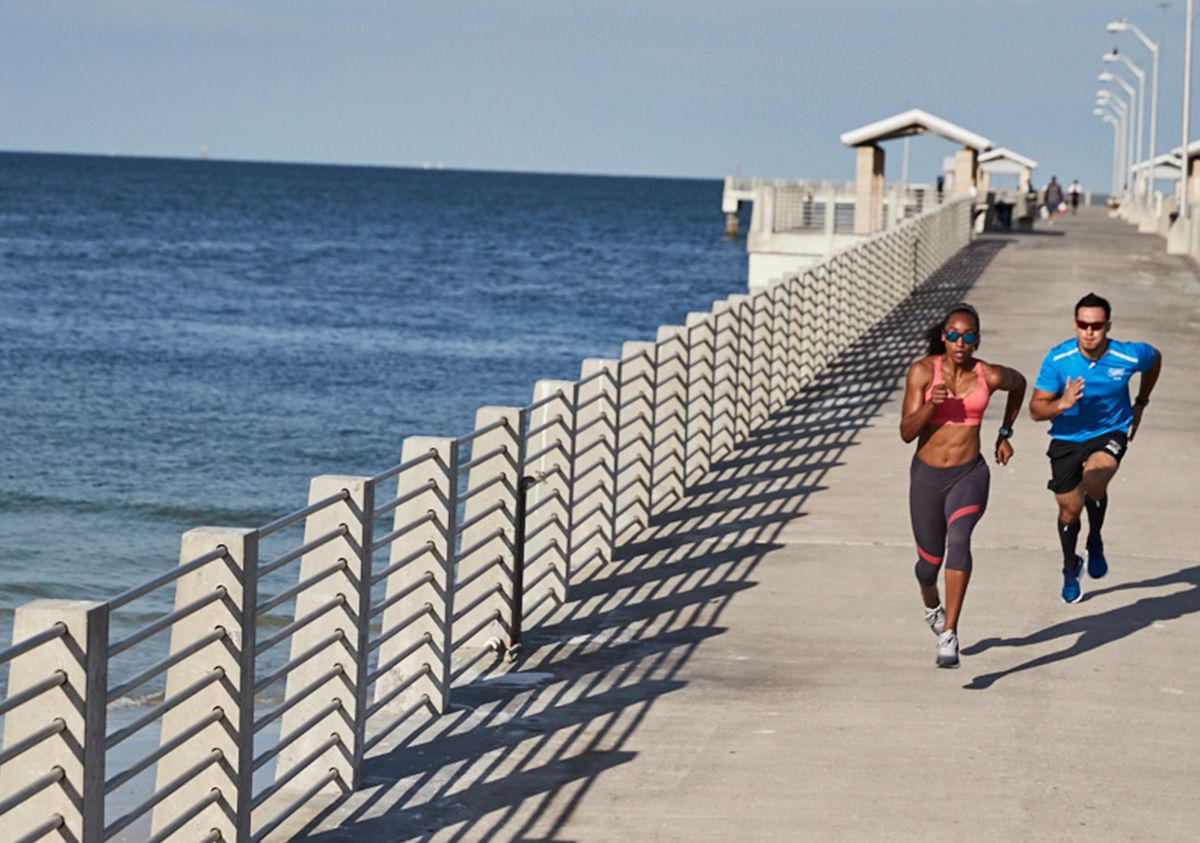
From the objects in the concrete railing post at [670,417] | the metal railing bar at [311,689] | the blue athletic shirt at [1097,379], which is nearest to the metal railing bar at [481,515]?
the metal railing bar at [311,689]

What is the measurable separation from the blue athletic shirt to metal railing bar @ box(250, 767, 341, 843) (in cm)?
443

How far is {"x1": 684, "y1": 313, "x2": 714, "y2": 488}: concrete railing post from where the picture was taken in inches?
575

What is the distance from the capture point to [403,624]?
8.21m

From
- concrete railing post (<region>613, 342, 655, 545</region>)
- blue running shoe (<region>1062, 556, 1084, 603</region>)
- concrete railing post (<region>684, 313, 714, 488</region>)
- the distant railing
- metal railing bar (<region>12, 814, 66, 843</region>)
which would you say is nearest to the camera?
metal railing bar (<region>12, 814, 66, 843</region>)

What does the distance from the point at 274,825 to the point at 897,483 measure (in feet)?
27.8

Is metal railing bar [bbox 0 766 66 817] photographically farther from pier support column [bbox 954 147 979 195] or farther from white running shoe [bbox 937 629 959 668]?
pier support column [bbox 954 147 979 195]

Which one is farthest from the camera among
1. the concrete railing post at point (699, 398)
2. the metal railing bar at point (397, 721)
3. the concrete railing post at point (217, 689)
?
the concrete railing post at point (699, 398)

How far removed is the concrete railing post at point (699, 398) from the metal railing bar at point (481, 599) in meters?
4.87

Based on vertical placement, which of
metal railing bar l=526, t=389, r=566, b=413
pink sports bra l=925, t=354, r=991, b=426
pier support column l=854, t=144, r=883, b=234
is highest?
pier support column l=854, t=144, r=883, b=234

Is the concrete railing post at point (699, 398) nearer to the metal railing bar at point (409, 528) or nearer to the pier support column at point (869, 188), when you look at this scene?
the metal railing bar at point (409, 528)

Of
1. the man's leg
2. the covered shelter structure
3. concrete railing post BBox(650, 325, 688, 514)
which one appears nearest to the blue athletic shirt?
the man's leg

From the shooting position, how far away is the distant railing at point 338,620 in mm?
5355

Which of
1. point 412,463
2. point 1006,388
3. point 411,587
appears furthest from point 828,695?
point 412,463

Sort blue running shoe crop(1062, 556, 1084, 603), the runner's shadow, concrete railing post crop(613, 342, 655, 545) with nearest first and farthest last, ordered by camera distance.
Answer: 1. the runner's shadow
2. blue running shoe crop(1062, 556, 1084, 603)
3. concrete railing post crop(613, 342, 655, 545)
